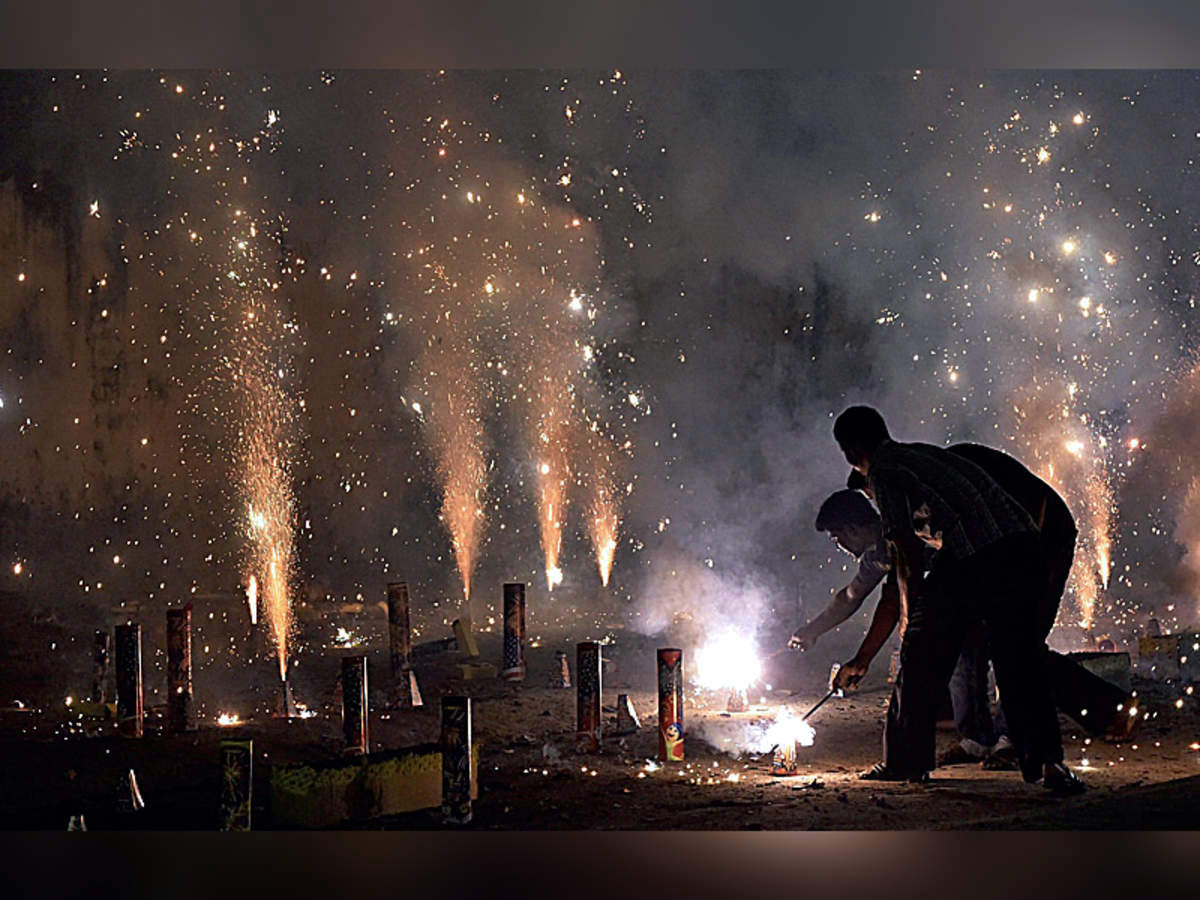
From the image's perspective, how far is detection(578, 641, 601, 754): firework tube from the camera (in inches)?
236

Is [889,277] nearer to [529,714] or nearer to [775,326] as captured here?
[775,326]

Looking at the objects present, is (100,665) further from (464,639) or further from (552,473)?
(552,473)

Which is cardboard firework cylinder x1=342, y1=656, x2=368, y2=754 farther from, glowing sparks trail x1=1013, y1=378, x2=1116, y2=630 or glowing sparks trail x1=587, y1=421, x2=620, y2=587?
glowing sparks trail x1=587, y1=421, x2=620, y2=587

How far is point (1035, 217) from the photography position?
12.5m

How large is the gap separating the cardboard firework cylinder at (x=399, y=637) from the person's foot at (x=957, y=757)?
3276mm

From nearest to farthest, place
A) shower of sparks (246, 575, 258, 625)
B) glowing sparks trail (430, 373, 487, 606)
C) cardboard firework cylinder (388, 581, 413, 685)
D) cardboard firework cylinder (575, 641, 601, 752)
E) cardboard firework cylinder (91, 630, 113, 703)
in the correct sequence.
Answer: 1. cardboard firework cylinder (575, 641, 601, 752)
2. cardboard firework cylinder (91, 630, 113, 703)
3. cardboard firework cylinder (388, 581, 413, 685)
4. shower of sparks (246, 575, 258, 625)
5. glowing sparks trail (430, 373, 487, 606)

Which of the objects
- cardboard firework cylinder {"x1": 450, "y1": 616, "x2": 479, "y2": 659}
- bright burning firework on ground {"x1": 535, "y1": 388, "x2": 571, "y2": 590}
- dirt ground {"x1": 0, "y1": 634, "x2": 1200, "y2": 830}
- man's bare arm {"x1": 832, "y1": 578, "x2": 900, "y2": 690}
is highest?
bright burning firework on ground {"x1": 535, "y1": 388, "x2": 571, "y2": 590}

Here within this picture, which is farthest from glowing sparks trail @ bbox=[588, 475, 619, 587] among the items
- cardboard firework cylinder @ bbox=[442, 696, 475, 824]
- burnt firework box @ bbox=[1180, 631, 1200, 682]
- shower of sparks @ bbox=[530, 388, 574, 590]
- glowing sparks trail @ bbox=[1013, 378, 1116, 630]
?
cardboard firework cylinder @ bbox=[442, 696, 475, 824]

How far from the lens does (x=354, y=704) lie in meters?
5.88

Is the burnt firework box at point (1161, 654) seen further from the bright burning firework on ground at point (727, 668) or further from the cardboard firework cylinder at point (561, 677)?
the cardboard firework cylinder at point (561, 677)

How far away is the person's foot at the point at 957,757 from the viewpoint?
562 centimetres

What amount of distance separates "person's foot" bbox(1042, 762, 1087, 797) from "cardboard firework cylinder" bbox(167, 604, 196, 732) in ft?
13.5

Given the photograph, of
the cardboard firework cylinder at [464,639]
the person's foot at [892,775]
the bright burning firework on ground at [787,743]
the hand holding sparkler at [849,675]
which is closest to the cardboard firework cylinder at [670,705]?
the bright burning firework on ground at [787,743]

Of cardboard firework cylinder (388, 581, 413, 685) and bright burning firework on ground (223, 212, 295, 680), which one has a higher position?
bright burning firework on ground (223, 212, 295, 680)
